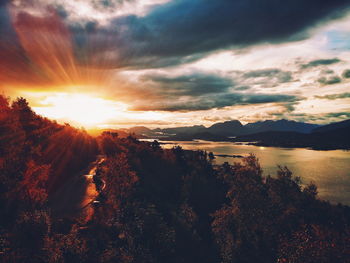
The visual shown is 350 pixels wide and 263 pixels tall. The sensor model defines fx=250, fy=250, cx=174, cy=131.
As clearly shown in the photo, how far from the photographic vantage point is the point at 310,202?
174ft

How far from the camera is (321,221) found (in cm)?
5600

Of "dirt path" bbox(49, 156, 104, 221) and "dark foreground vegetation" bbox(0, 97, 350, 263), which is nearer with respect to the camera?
"dark foreground vegetation" bbox(0, 97, 350, 263)

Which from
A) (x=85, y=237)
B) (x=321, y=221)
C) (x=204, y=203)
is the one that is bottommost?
(x=204, y=203)

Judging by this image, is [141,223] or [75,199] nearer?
[141,223]

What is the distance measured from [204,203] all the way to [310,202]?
148ft

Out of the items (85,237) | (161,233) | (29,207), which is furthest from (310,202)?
(29,207)

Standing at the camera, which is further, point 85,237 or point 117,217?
point 117,217

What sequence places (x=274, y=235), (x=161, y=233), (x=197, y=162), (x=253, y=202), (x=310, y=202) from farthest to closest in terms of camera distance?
(x=197, y=162) < (x=310, y=202) < (x=253, y=202) < (x=274, y=235) < (x=161, y=233)

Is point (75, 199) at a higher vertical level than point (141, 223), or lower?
higher

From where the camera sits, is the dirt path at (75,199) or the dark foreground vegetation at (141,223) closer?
the dark foreground vegetation at (141,223)

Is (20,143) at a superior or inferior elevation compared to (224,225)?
superior

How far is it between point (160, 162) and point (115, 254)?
339 feet

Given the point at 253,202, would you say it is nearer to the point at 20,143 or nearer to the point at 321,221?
the point at 321,221

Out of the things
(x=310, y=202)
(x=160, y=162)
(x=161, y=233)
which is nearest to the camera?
(x=161, y=233)
